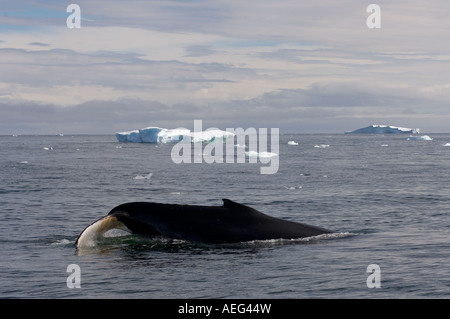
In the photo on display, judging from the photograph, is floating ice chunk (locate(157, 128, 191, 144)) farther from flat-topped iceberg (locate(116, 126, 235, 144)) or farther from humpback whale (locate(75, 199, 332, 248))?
humpback whale (locate(75, 199, 332, 248))

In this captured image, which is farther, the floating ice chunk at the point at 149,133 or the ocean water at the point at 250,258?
the floating ice chunk at the point at 149,133

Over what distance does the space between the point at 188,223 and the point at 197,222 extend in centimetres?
19

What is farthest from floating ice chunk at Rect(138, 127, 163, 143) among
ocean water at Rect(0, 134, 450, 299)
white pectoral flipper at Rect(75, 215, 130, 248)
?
white pectoral flipper at Rect(75, 215, 130, 248)

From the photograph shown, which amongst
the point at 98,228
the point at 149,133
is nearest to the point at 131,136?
the point at 149,133

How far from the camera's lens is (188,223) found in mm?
14117

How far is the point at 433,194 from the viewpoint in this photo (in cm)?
2986

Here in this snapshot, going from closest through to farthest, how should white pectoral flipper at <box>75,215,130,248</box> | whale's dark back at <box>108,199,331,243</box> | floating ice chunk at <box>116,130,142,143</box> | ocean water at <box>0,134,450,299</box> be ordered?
ocean water at <box>0,134,450,299</box>
white pectoral flipper at <box>75,215,130,248</box>
whale's dark back at <box>108,199,331,243</box>
floating ice chunk at <box>116,130,142,143</box>

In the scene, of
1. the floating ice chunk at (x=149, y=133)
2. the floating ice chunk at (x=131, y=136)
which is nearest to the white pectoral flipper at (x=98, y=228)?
the floating ice chunk at (x=149, y=133)

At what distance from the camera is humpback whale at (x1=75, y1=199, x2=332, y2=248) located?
1370cm

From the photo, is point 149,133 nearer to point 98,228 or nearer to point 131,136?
point 131,136

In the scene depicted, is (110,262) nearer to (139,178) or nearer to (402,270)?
(402,270)

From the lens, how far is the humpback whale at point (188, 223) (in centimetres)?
1370

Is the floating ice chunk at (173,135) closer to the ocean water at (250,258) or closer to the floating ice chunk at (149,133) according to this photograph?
the floating ice chunk at (149,133)
